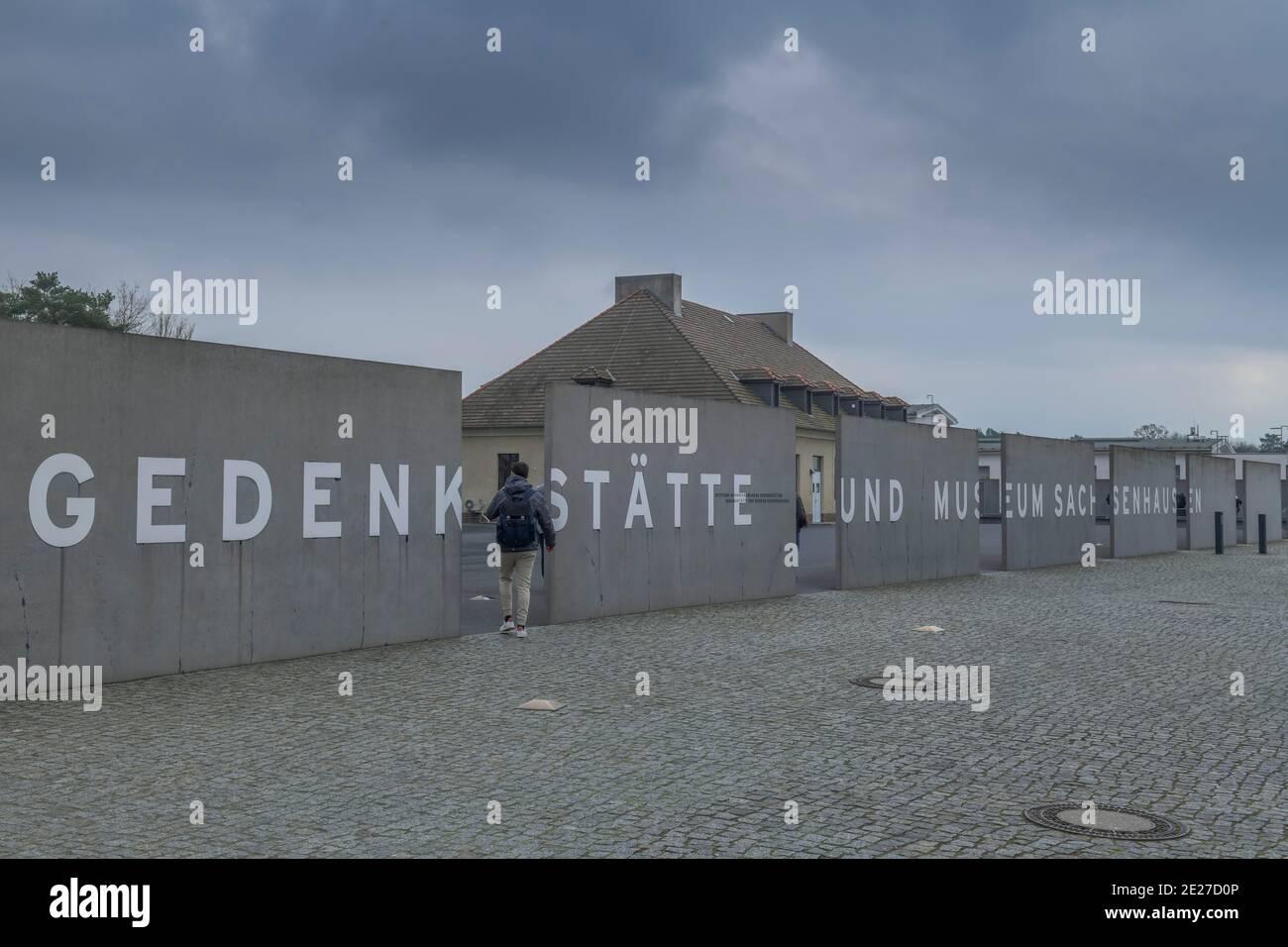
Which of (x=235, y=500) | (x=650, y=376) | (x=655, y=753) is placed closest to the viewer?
(x=655, y=753)

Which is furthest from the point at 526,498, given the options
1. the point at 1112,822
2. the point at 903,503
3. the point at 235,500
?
the point at 903,503

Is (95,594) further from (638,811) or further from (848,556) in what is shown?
(848,556)

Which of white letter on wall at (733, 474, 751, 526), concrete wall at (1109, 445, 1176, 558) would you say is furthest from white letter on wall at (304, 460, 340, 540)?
concrete wall at (1109, 445, 1176, 558)

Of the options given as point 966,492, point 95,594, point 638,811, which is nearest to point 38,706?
point 95,594

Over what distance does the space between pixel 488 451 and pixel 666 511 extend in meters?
32.7

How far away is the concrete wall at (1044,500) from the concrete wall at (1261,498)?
15512 mm

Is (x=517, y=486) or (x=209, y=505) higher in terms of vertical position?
(x=517, y=486)

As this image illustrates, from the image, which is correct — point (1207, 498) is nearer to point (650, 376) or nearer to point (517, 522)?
point (650, 376)

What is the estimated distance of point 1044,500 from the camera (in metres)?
26.8

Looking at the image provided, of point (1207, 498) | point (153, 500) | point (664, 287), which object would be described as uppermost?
point (664, 287)

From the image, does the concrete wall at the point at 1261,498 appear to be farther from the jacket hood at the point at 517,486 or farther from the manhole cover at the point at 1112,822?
the manhole cover at the point at 1112,822

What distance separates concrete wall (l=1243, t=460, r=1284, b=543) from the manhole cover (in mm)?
38881

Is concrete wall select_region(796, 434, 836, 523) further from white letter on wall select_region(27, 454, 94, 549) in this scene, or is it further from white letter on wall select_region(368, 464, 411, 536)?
white letter on wall select_region(27, 454, 94, 549)

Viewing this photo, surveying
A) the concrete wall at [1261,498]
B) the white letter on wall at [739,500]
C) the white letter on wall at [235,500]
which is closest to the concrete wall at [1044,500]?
the white letter on wall at [739,500]
